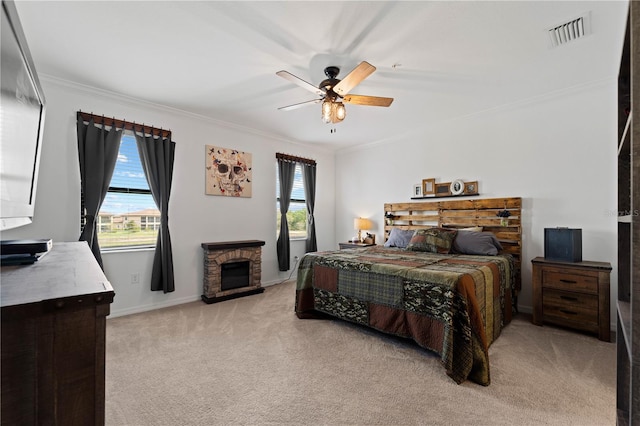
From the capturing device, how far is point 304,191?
5422mm

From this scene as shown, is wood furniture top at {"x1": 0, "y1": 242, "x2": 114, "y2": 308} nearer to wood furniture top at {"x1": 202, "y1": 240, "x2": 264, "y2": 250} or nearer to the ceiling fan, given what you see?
the ceiling fan

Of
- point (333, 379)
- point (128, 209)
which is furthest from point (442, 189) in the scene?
point (128, 209)

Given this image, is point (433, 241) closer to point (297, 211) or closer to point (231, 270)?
point (297, 211)

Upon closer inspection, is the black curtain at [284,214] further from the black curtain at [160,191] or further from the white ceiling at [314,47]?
the black curtain at [160,191]

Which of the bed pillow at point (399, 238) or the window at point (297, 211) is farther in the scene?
the window at point (297, 211)

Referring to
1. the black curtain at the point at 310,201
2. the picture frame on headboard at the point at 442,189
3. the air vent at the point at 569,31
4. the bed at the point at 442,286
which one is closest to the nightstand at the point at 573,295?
the bed at the point at 442,286

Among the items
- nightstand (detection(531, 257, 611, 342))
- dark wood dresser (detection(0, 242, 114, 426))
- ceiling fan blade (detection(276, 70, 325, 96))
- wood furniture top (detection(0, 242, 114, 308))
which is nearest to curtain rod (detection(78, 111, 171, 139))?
ceiling fan blade (detection(276, 70, 325, 96))

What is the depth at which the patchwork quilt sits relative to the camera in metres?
2.06

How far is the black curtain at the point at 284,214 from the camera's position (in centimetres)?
492

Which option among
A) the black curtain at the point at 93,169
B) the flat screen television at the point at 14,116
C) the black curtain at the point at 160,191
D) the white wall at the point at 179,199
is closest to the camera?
the flat screen television at the point at 14,116

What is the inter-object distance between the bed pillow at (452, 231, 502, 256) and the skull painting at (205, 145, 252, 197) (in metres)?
3.12

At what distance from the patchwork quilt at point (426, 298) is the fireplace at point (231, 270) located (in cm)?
120

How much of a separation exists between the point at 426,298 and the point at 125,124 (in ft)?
12.4

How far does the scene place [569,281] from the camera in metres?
2.81
